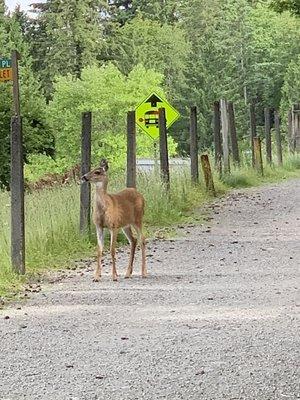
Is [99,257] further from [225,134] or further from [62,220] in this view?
[225,134]

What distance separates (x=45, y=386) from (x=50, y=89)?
258ft

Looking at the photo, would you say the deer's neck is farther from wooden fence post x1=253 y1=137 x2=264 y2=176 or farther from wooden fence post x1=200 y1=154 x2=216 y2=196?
wooden fence post x1=253 y1=137 x2=264 y2=176

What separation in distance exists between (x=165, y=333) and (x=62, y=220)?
20.3 ft

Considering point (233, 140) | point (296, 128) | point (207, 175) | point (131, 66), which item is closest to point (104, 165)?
point (207, 175)

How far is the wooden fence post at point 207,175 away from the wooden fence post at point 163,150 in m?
1.72

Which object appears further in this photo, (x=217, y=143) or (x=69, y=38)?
(x=69, y=38)

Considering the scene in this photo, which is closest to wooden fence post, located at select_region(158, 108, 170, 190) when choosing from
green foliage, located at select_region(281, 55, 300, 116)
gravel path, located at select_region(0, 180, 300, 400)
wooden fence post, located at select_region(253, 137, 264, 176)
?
gravel path, located at select_region(0, 180, 300, 400)

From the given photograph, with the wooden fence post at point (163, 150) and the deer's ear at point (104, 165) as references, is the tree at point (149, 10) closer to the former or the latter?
the wooden fence post at point (163, 150)

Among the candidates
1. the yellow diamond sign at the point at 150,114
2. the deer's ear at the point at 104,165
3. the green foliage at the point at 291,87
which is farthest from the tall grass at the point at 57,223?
the green foliage at the point at 291,87

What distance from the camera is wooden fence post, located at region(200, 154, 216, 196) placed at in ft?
72.5

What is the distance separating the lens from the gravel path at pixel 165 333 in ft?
20.2

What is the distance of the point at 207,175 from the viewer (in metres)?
22.5

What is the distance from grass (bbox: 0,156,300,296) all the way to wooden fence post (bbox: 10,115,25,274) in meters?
0.15

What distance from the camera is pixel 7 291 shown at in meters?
10.1
